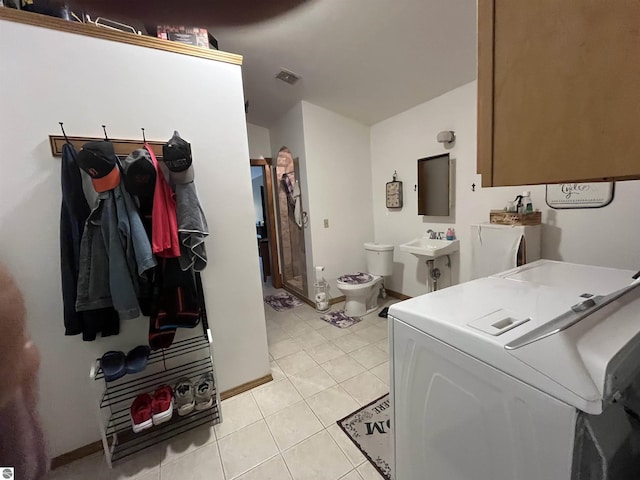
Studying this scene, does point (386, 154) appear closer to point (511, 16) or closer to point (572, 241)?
point (572, 241)

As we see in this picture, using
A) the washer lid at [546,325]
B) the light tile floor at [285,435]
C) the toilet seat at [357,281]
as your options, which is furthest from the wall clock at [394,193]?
the washer lid at [546,325]

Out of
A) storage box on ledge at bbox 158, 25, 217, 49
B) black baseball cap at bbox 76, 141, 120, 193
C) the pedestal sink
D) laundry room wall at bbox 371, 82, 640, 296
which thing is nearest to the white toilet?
laundry room wall at bbox 371, 82, 640, 296

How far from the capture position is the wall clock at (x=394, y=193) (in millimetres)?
3029

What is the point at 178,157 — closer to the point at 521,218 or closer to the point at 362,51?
the point at 362,51

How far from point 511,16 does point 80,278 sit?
5.90ft

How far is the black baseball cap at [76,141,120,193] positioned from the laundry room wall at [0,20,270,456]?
0.24 meters

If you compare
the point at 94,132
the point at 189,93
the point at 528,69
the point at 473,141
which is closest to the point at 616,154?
the point at 528,69

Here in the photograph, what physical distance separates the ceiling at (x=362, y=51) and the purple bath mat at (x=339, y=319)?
2.41m

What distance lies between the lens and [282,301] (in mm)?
3639

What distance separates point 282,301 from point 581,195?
3222mm

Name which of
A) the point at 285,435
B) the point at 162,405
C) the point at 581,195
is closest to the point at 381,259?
the point at 581,195

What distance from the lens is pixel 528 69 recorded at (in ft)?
1.46

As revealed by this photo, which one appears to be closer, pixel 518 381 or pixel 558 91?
pixel 558 91

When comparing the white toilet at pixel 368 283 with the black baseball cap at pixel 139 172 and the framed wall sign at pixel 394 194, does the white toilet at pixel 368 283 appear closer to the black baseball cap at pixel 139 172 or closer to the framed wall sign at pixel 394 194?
the framed wall sign at pixel 394 194
